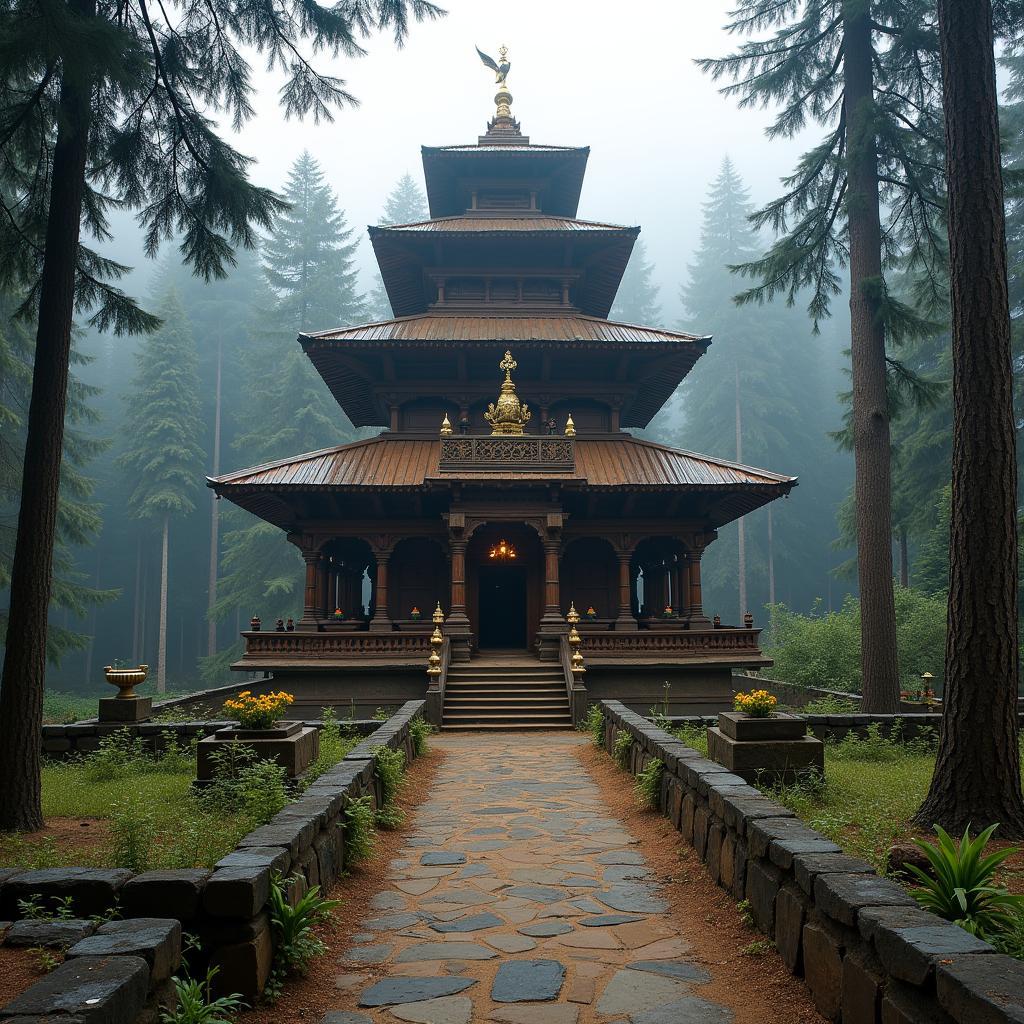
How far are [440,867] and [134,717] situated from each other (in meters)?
7.81

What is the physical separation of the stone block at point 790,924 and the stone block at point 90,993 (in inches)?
127

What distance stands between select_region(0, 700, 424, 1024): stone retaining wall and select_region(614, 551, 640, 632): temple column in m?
15.3

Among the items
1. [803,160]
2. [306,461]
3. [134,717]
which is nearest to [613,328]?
[803,160]

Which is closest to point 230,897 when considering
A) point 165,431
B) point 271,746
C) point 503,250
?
point 271,746

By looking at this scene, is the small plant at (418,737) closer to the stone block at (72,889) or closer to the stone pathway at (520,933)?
the stone pathway at (520,933)

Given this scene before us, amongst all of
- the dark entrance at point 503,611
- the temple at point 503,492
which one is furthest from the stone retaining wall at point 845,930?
the dark entrance at point 503,611

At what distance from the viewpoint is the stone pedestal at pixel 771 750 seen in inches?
326

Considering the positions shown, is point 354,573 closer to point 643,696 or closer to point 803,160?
point 643,696

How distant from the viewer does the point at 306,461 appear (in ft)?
67.3

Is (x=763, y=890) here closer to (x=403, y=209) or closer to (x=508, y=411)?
(x=508, y=411)

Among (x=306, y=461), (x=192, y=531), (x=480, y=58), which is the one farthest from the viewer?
(x=192, y=531)

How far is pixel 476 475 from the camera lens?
62.2ft

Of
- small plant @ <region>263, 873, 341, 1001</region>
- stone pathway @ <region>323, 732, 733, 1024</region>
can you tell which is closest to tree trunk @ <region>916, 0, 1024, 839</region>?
stone pathway @ <region>323, 732, 733, 1024</region>

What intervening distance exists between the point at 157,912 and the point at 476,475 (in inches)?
599
